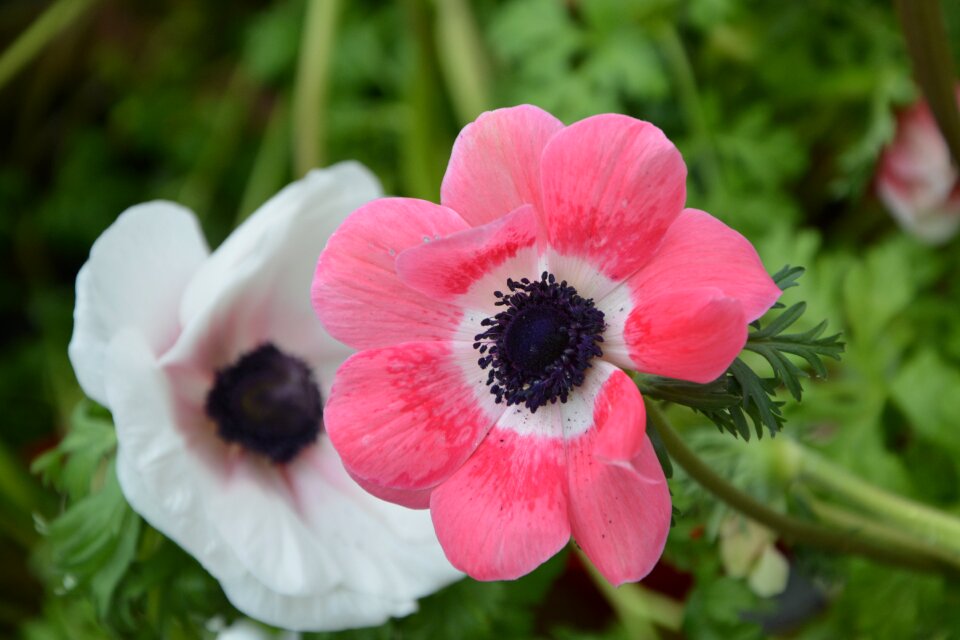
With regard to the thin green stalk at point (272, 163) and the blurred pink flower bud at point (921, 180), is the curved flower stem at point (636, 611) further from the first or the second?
the thin green stalk at point (272, 163)

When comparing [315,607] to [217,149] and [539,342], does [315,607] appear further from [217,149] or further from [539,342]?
[217,149]

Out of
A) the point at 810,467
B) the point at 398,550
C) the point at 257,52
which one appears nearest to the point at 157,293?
the point at 398,550

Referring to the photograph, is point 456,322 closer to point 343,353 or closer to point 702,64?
point 343,353

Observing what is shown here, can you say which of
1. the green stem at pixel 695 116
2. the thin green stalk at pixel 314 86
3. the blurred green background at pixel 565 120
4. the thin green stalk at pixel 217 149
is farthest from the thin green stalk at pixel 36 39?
the green stem at pixel 695 116

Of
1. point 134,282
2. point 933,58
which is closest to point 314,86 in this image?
point 134,282

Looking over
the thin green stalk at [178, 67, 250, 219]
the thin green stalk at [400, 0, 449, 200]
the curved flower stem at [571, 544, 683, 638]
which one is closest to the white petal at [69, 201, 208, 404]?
the curved flower stem at [571, 544, 683, 638]

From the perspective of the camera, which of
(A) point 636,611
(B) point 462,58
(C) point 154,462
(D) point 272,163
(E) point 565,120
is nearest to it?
(C) point 154,462
